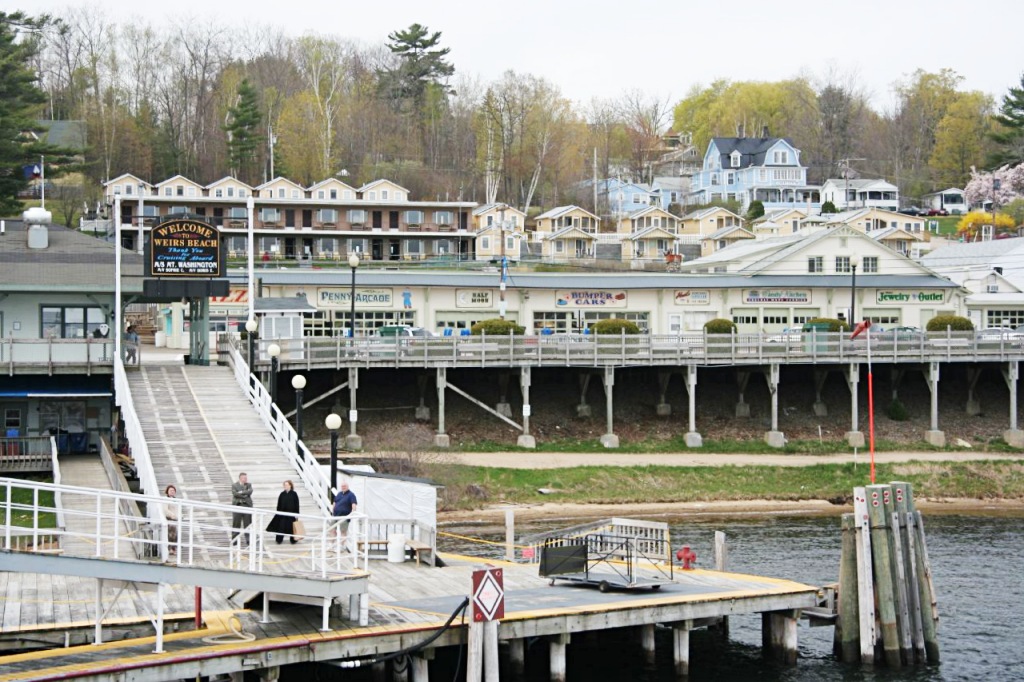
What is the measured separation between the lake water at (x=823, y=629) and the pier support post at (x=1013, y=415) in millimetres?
10589

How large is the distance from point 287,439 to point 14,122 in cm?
5719

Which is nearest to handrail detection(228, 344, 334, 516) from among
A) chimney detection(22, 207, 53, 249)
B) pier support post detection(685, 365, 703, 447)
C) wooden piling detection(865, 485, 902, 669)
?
chimney detection(22, 207, 53, 249)

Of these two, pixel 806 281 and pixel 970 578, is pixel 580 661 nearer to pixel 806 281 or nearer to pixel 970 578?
pixel 970 578

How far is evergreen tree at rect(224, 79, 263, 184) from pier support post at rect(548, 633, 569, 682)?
91.0 m

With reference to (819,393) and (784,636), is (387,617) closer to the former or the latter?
(784,636)

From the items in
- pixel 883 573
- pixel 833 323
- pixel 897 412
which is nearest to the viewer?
pixel 883 573

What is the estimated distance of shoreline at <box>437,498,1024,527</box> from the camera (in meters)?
44.0

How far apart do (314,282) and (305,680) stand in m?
39.9

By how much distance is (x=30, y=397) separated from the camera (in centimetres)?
4431

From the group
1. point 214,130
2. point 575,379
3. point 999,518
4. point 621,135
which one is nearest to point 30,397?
point 575,379

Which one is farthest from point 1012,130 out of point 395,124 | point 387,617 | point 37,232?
point 387,617

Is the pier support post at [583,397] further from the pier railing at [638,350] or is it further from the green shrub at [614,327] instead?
the green shrub at [614,327]

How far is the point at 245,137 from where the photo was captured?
113 m

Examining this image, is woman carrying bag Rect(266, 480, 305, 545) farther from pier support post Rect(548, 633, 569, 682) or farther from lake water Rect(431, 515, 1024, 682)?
pier support post Rect(548, 633, 569, 682)
